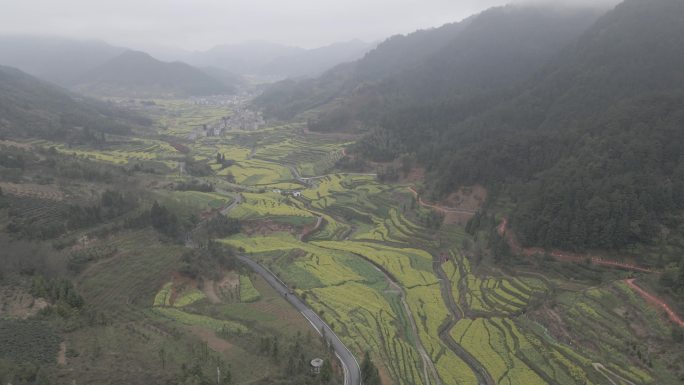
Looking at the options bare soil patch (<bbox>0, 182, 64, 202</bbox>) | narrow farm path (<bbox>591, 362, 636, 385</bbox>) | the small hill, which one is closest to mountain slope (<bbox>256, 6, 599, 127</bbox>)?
the small hill

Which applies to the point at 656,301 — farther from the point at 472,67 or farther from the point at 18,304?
the point at 472,67

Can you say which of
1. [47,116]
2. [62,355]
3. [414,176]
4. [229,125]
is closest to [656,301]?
[62,355]

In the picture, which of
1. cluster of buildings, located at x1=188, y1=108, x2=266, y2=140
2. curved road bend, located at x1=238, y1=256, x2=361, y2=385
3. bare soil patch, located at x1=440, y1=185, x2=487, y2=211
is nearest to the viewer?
curved road bend, located at x1=238, y1=256, x2=361, y2=385

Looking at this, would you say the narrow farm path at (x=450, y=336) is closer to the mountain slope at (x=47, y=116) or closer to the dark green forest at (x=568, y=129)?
the dark green forest at (x=568, y=129)

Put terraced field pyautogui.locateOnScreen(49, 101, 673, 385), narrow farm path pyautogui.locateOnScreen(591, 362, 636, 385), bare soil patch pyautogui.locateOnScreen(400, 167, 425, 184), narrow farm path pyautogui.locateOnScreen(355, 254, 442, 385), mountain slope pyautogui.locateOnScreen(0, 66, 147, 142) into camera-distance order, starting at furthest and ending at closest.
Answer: mountain slope pyautogui.locateOnScreen(0, 66, 147, 142) < bare soil patch pyautogui.locateOnScreen(400, 167, 425, 184) < terraced field pyautogui.locateOnScreen(49, 101, 673, 385) < narrow farm path pyautogui.locateOnScreen(355, 254, 442, 385) < narrow farm path pyautogui.locateOnScreen(591, 362, 636, 385)

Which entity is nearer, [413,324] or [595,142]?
[413,324]

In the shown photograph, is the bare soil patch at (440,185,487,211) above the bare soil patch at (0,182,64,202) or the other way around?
the other way around

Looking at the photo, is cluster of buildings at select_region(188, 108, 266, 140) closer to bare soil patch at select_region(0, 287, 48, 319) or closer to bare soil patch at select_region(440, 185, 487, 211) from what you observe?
bare soil patch at select_region(440, 185, 487, 211)
